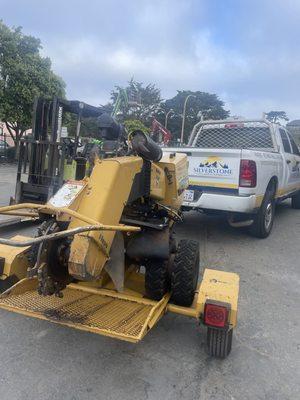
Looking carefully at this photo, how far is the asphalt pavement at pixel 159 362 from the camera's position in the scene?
287 cm

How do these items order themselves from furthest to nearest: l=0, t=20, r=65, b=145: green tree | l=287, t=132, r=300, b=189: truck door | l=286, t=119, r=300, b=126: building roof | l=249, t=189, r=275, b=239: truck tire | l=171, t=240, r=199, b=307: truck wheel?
l=286, t=119, r=300, b=126: building roof, l=0, t=20, r=65, b=145: green tree, l=287, t=132, r=300, b=189: truck door, l=249, t=189, r=275, b=239: truck tire, l=171, t=240, r=199, b=307: truck wheel

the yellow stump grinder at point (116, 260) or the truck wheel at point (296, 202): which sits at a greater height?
the truck wheel at point (296, 202)

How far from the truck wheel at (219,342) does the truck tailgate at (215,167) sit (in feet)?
12.1

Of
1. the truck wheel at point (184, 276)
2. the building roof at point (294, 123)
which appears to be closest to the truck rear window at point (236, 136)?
the truck wheel at point (184, 276)

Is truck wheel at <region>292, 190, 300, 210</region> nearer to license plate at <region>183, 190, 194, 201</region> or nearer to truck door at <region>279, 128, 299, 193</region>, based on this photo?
truck door at <region>279, 128, 299, 193</region>

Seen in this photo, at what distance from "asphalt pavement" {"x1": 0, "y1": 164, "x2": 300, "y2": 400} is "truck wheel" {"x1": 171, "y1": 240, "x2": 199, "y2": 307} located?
0.38 meters

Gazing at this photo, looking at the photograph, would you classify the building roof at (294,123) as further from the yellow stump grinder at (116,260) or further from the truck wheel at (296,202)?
the yellow stump grinder at (116,260)

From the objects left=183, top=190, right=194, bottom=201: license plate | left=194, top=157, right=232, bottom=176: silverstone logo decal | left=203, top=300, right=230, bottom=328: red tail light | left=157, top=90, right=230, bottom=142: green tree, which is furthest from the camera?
left=157, top=90, right=230, bottom=142: green tree

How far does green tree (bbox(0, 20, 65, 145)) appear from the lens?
71.2 feet

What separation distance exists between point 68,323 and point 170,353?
992mm

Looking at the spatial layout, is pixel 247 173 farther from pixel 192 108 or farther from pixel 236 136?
pixel 192 108

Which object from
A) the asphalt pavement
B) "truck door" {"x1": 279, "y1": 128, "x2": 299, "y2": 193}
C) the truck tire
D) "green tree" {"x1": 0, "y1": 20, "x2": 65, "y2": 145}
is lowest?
the asphalt pavement

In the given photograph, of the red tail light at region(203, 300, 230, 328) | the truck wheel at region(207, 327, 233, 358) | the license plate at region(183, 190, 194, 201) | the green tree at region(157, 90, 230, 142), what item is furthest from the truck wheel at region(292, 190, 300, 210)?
the green tree at region(157, 90, 230, 142)

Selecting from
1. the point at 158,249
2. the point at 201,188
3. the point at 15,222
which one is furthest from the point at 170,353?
the point at 15,222
